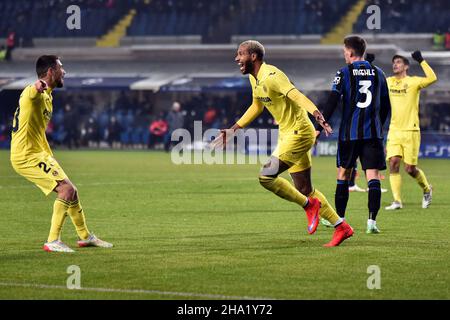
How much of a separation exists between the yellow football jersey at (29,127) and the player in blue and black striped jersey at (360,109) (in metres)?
3.27

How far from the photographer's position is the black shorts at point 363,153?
13.0 m

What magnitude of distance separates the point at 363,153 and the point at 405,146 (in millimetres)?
5364

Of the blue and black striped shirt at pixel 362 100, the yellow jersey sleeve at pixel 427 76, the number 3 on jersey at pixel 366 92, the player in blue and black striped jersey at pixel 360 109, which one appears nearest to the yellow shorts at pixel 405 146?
the yellow jersey sleeve at pixel 427 76

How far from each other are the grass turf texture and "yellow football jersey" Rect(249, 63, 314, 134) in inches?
54.5

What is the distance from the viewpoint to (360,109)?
13008 millimetres

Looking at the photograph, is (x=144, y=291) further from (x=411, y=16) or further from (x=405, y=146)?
(x=411, y=16)

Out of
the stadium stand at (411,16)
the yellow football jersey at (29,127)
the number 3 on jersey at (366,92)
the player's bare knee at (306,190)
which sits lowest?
the player's bare knee at (306,190)

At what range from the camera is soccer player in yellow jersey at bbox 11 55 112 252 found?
37.7 ft

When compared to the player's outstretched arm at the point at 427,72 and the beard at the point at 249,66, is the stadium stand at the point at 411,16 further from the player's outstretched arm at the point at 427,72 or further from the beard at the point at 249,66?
the beard at the point at 249,66

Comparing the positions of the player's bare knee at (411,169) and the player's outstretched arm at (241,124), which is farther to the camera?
the player's bare knee at (411,169)

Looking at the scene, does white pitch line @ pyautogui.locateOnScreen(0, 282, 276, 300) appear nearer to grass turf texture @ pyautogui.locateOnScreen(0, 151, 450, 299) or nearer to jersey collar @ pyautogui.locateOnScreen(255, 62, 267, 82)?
grass turf texture @ pyautogui.locateOnScreen(0, 151, 450, 299)

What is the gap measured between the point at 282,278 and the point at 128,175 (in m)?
17.3

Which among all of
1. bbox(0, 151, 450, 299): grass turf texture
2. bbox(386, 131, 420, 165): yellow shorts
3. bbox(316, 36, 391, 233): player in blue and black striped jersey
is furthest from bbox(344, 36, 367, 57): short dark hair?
bbox(386, 131, 420, 165): yellow shorts

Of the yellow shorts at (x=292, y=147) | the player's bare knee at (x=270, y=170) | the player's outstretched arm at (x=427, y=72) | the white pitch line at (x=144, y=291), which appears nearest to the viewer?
the white pitch line at (x=144, y=291)
